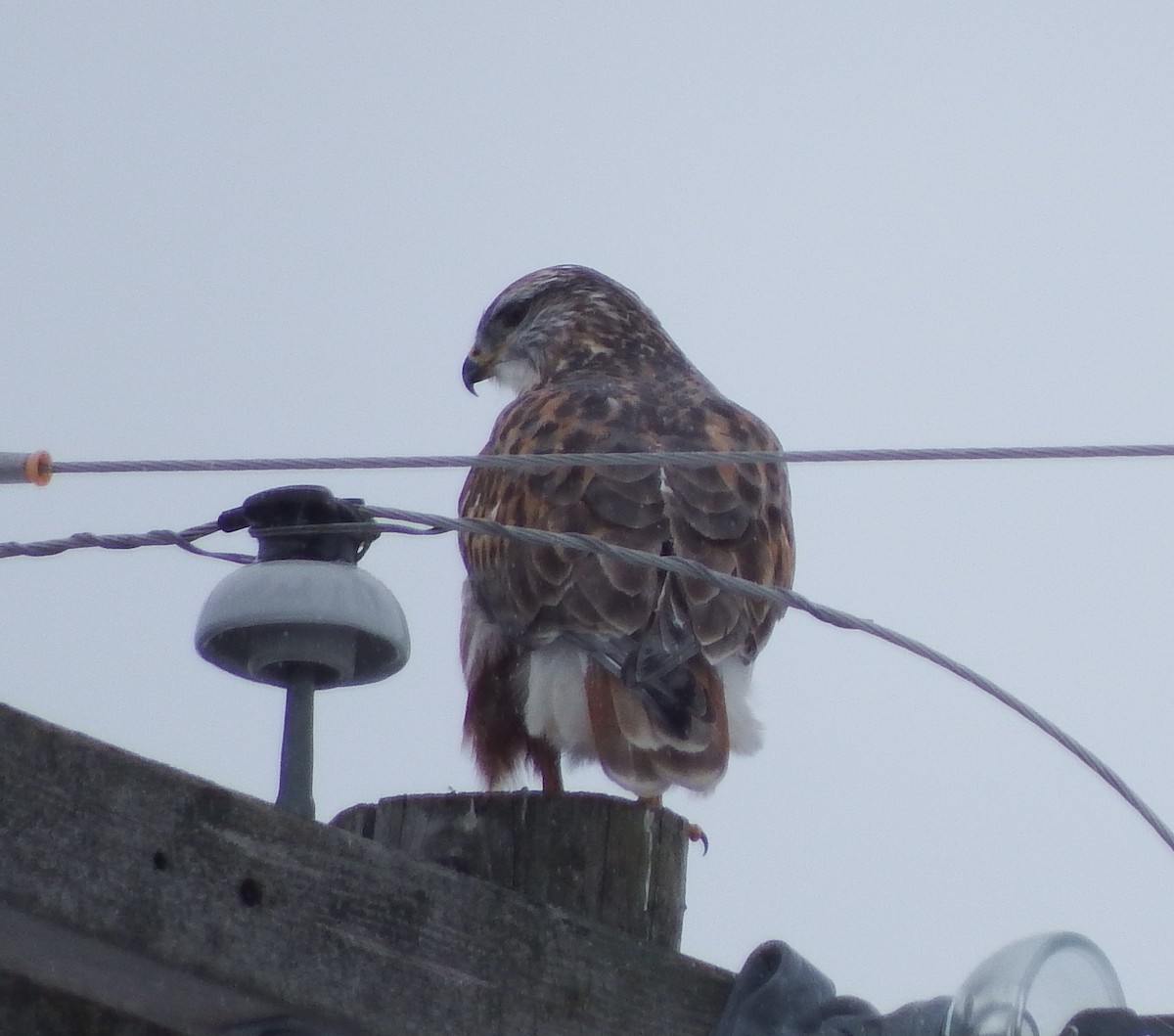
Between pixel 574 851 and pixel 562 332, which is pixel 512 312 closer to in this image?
pixel 562 332

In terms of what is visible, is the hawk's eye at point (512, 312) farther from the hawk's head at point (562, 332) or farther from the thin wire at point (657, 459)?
the thin wire at point (657, 459)

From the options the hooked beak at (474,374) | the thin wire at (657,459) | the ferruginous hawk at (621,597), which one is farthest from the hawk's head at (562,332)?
the thin wire at (657,459)

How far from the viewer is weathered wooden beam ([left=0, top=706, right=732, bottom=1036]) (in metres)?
2.09

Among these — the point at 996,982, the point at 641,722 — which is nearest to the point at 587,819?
the point at 996,982

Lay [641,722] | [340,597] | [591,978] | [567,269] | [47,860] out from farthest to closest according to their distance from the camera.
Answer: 1. [567,269]
2. [641,722]
3. [340,597]
4. [591,978]
5. [47,860]

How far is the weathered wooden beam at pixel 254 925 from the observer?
2088 millimetres

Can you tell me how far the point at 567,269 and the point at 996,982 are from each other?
197 inches

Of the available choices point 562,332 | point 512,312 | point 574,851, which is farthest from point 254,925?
point 512,312

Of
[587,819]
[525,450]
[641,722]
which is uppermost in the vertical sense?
[525,450]

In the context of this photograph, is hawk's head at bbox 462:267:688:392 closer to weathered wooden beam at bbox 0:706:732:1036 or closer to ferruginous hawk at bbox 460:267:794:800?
ferruginous hawk at bbox 460:267:794:800

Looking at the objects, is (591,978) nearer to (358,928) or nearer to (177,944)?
(358,928)

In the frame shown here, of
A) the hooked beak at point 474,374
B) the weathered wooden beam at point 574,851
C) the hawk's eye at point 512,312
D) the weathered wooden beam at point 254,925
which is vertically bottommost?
the weathered wooden beam at point 254,925

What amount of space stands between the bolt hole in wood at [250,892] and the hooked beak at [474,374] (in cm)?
476

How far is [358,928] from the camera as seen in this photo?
2.32 m
